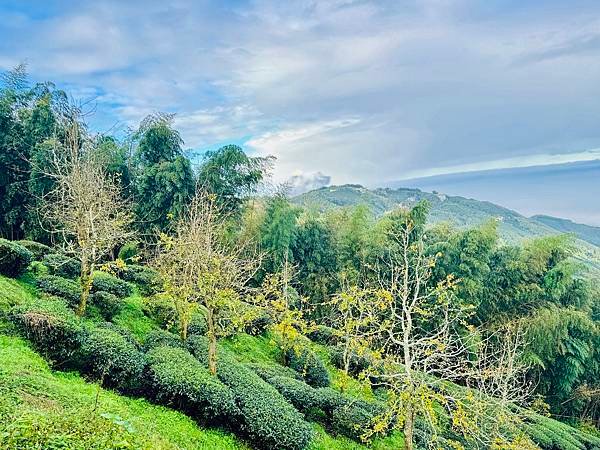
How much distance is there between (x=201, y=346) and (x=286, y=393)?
254 cm

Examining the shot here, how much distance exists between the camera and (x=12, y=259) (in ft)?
36.0

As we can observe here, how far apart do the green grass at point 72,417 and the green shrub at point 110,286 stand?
173 inches

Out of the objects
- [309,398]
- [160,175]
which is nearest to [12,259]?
[309,398]

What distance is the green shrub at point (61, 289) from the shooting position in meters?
10.8

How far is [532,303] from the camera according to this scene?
20594 millimetres

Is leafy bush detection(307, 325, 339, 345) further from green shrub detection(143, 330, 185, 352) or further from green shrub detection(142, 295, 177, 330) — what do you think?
green shrub detection(143, 330, 185, 352)

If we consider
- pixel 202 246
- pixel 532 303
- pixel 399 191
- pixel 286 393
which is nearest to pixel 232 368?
pixel 286 393

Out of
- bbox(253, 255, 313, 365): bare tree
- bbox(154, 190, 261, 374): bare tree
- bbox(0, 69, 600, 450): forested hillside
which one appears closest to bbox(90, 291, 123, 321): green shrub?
bbox(0, 69, 600, 450): forested hillside

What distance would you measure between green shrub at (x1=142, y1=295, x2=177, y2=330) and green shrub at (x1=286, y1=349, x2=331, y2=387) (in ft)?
12.5

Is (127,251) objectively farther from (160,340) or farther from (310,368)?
(310,368)

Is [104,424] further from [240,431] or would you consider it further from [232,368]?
[232,368]

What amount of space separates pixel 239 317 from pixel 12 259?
20.1 ft

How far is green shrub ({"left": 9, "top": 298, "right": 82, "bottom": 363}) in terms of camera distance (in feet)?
26.2

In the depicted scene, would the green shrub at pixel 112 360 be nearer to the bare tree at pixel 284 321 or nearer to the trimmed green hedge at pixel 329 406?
the bare tree at pixel 284 321
